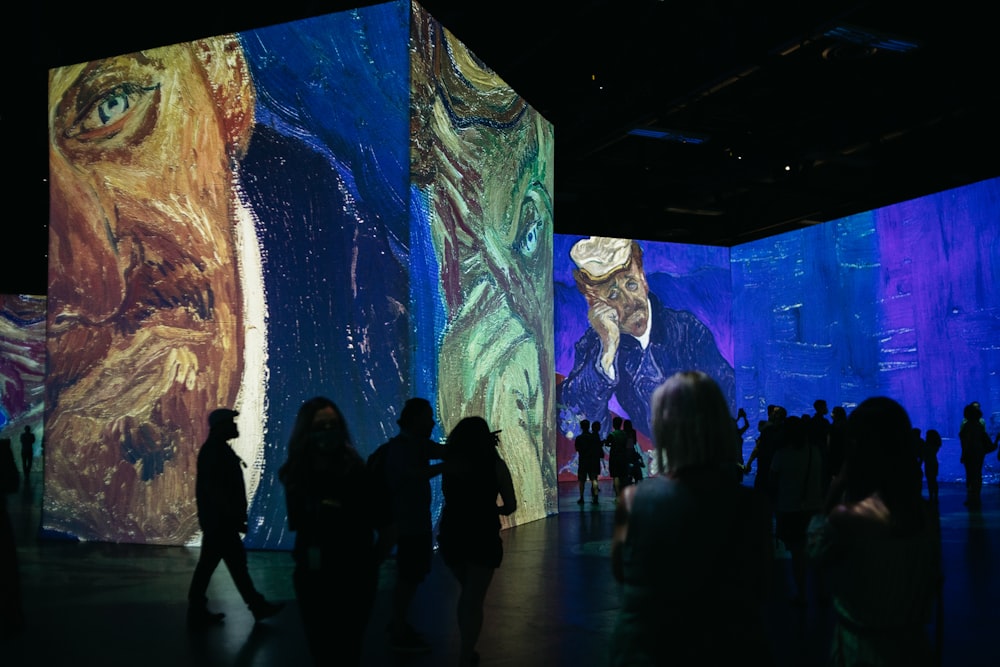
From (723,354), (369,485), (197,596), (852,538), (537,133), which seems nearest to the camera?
(852,538)

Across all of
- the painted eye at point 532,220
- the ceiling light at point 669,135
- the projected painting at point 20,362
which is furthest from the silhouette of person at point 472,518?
the projected painting at point 20,362

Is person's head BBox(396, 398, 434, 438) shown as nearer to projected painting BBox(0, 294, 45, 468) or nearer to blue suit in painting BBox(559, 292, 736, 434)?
blue suit in painting BBox(559, 292, 736, 434)

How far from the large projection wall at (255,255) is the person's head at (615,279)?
10.4m

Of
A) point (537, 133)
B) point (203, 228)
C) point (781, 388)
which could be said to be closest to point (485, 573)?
point (203, 228)

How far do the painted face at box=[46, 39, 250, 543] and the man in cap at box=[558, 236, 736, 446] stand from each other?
11998mm

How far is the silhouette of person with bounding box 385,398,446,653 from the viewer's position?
5.66 meters

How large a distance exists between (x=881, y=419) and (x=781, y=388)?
2034 centimetres

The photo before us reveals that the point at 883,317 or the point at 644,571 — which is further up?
the point at 883,317

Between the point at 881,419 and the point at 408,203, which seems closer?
the point at 881,419

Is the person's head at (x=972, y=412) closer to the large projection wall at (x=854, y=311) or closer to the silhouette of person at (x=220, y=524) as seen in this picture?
the large projection wall at (x=854, y=311)

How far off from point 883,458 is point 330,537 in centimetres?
221

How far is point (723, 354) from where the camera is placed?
23484 millimetres

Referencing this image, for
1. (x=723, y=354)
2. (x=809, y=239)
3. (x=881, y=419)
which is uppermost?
(x=809, y=239)

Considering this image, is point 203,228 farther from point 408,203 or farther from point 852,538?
point 852,538
